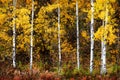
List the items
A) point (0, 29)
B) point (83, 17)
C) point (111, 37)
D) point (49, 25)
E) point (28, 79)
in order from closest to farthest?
point (28, 79) → point (111, 37) → point (0, 29) → point (49, 25) → point (83, 17)

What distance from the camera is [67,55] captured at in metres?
31.8

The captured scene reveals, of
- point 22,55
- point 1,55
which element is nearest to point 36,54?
point 22,55

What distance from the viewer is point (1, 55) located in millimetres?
27672

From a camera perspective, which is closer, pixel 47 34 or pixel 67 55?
pixel 47 34

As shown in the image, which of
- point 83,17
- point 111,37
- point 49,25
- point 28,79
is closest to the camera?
point 28,79

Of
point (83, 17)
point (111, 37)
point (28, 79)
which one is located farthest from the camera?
point (83, 17)

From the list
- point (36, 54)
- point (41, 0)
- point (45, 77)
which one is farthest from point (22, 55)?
point (45, 77)

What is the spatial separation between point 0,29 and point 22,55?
5.32 meters

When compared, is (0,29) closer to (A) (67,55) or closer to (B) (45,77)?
(A) (67,55)

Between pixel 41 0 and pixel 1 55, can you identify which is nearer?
pixel 1 55

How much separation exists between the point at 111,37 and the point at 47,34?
9896 mm

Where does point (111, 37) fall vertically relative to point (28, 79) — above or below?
above

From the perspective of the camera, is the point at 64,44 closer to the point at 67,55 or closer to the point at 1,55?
the point at 67,55

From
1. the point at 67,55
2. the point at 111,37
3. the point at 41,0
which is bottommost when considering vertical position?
the point at 67,55
